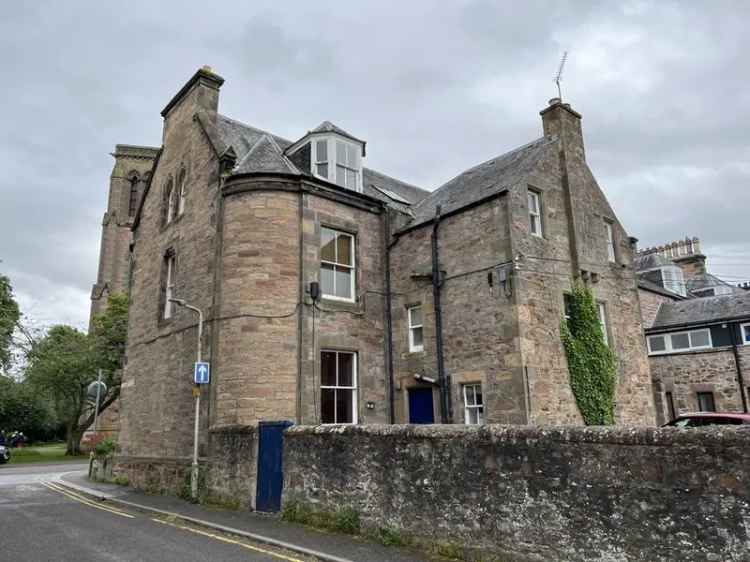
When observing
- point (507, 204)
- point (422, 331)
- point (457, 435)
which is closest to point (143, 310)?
point (422, 331)

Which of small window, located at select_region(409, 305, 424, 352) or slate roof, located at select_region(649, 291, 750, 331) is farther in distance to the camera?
slate roof, located at select_region(649, 291, 750, 331)

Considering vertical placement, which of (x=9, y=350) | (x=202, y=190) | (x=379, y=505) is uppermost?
(x=202, y=190)

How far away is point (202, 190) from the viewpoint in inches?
643

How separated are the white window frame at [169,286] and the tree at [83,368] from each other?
19888 millimetres

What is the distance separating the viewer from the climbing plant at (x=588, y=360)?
594 inches

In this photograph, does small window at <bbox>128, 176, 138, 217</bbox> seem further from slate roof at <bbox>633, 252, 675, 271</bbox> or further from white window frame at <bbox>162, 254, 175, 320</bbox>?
slate roof at <bbox>633, 252, 675, 271</bbox>

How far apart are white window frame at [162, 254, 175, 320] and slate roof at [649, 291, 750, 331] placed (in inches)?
820

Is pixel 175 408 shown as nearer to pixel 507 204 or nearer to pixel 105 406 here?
pixel 507 204

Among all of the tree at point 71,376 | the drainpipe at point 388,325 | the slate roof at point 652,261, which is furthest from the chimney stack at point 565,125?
the tree at point 71,376

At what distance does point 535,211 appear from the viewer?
1620 cm

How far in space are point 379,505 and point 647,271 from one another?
90.8 ft

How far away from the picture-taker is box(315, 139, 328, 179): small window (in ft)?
57.5

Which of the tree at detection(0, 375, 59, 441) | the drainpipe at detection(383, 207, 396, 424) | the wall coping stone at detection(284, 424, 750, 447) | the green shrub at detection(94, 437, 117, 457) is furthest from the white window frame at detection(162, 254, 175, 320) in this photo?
the tree at detection(0, 375, 59, 441)

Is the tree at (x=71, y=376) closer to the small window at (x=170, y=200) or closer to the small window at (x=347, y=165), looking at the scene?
the small window at (x=170, y=200)
